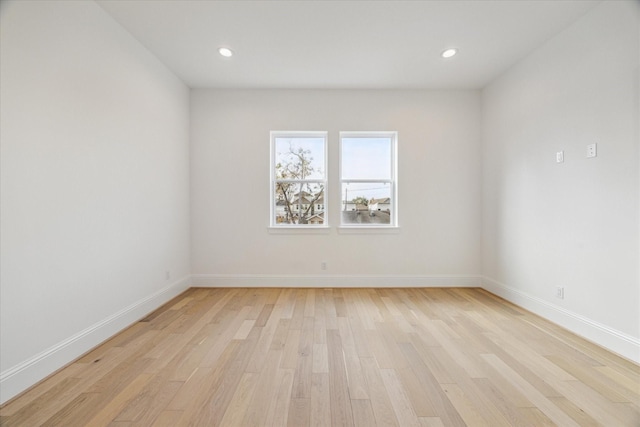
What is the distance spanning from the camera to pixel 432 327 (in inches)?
106

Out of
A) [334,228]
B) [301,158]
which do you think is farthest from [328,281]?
[301,158]

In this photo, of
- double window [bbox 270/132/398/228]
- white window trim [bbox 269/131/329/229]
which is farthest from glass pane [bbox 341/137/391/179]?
white window trim [bbox 269/131/329/229]

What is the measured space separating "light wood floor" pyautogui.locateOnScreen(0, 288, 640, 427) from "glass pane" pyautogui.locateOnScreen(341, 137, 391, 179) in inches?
78.0

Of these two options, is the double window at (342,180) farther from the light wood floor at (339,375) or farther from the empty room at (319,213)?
the light wood floor at (339,375)

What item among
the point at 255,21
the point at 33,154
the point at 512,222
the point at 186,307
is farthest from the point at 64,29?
the point at 512,222

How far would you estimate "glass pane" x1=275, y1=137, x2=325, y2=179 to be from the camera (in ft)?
13.7

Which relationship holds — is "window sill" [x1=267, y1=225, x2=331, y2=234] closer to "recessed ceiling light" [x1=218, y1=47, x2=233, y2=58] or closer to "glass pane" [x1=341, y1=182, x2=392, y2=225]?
"glass pane" [x1=341, y1=182, x2=392, y2=225]

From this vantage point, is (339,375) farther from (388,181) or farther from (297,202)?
(388,181)

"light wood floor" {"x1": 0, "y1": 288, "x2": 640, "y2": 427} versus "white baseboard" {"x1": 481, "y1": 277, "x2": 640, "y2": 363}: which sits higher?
"white baseboard" {"x1": 481, "y1": 277, "x2": 640, "y2": 363}

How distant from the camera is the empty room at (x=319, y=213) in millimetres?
1737

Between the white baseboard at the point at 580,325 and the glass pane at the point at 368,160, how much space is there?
2158mm

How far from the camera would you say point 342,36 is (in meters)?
2.77

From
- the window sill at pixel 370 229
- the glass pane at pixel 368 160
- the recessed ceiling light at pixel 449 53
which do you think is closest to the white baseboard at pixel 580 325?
the window sill at pixel 370 229

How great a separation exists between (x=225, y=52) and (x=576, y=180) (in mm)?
3641
